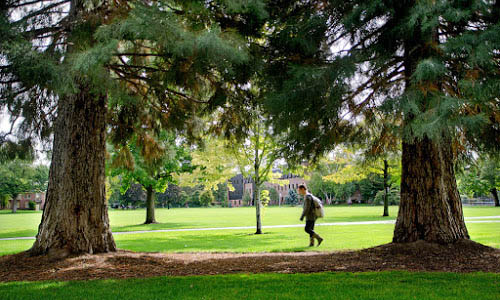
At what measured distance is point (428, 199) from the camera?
771cm

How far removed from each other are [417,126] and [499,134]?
370cm

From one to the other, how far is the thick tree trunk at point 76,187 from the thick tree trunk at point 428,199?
19.8ft

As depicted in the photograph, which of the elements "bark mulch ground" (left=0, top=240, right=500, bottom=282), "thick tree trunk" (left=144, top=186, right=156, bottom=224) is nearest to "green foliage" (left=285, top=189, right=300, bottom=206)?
"thick tree trunk" (left=144, top=186, right=156, bottom=224)

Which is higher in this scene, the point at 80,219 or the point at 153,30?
the point at 153,30

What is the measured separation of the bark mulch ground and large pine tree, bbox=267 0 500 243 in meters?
0.48

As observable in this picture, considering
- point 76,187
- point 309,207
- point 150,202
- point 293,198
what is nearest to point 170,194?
point 293,198

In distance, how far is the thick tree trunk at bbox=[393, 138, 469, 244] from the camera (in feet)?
25.1

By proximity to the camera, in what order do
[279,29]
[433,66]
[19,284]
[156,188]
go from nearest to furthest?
[433,66] < [19,284] < [279,29] < [156,188]

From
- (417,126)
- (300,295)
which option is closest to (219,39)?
(417,126)

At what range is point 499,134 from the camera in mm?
7516

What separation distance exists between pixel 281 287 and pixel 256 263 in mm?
2320

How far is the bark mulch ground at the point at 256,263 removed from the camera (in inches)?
257

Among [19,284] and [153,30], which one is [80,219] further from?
[153,30]

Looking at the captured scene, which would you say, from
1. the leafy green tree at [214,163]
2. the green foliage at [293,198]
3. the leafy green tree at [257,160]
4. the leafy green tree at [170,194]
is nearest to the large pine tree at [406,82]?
the leafy green tree at [257,160]
